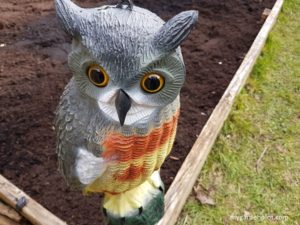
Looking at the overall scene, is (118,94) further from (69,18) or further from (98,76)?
(69,18)

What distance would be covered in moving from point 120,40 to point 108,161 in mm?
309

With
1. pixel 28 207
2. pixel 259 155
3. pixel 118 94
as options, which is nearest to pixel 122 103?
pixel 118 94

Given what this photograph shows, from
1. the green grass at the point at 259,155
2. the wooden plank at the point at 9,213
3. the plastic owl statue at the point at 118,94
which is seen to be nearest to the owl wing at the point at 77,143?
the plastic owl statue at the point at 118,94

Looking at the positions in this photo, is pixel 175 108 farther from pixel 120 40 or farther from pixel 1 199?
pixel 1 199

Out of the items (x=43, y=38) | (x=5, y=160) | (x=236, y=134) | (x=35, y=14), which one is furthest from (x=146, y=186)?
(x=35, y=14)

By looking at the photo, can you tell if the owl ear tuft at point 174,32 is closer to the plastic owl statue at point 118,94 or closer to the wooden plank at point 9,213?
the plastic owl statue at point 118,94

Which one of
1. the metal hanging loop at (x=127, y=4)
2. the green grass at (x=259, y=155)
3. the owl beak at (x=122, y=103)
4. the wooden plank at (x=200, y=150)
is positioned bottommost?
the green grass at (x=259, y=155)

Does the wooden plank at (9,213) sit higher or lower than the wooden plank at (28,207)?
lower

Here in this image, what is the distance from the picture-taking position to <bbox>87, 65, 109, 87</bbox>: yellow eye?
84 cm

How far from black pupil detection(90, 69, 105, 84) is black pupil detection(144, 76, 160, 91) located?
9cm

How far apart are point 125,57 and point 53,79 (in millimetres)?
1717

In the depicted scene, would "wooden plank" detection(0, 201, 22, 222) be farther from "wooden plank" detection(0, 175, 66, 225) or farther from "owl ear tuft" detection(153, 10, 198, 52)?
"owl ear tuft" detection(153, 10, 198, 52)

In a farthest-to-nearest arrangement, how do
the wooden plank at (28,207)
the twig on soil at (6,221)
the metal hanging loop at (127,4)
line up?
the twig on soil at (6,221)
the wooden plank at (28,207)
the metal hanging loop at (127,4)

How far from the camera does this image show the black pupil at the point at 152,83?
832 millimetres
